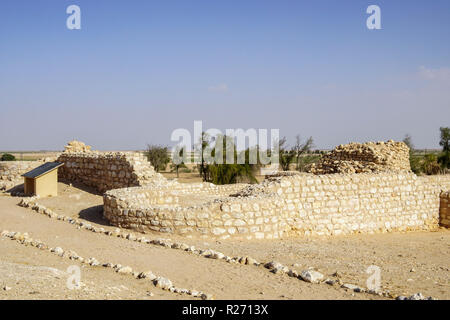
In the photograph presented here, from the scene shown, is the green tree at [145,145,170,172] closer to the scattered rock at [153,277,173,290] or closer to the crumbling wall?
the crumbling wall

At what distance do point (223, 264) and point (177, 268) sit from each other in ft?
2.56

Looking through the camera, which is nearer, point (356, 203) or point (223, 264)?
point (223, 264)

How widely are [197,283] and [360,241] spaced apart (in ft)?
19.0

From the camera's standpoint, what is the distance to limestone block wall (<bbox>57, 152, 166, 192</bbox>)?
1343 cm

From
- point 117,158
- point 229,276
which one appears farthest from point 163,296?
point 117,158

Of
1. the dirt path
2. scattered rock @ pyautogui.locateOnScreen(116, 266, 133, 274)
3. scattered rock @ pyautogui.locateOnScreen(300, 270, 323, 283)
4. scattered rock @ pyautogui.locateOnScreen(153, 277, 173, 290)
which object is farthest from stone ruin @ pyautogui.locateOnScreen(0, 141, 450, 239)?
scattered rock @ pyautogui.locateOnScreen(153, 277, 173, 290)

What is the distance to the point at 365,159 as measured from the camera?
611 inches

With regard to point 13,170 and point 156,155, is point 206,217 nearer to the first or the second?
point 13,170

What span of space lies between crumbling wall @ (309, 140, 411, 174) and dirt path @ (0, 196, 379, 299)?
9.32m

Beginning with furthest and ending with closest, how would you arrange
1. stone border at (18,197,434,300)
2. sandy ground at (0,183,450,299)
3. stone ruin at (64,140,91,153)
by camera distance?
1. stone ruin at (64,140,91,153)
2. stone border at (18,197,434,300)
3. sandy ground at (0,183,450,299)

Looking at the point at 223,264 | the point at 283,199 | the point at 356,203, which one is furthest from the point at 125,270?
the point at 356,203

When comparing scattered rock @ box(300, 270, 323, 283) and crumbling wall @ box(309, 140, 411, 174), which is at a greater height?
crumbling wall @ box(309, 140, 411, 174)
